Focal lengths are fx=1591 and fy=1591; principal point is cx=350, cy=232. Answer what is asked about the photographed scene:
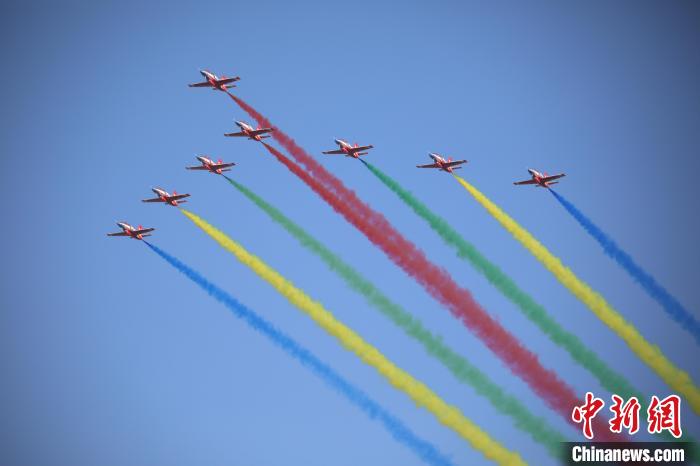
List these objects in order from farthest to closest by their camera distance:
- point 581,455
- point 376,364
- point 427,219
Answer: point 427,219 < point 376,364 < point 581,455

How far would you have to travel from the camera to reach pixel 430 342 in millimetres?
106688

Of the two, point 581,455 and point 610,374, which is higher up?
point 610,374

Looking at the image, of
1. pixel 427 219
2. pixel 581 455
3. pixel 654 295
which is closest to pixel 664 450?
pixel 581 455

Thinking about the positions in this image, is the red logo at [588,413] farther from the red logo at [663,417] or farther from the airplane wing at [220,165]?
the airplane wing at [220,165]

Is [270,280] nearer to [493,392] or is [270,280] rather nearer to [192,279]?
[192,279]

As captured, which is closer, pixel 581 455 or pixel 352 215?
pixel 581 455

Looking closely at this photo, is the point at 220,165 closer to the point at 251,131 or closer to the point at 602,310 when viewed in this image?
the point at 251,131

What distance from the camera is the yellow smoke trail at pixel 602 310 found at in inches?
4122

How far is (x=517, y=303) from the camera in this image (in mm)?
108812

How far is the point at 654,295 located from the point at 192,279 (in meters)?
32.1

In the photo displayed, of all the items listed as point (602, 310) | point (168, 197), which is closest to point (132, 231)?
point (168, 197)

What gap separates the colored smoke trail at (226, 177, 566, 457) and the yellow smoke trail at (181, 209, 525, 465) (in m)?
2.15

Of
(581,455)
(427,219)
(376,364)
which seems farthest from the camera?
(427,219)

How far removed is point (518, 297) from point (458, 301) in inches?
175
